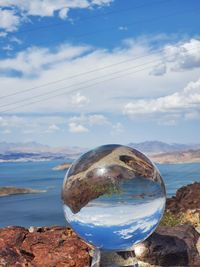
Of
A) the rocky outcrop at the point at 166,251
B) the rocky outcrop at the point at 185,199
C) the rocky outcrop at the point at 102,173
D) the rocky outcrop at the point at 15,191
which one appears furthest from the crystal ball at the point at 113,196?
the rocky outcrop at the point at 15,191

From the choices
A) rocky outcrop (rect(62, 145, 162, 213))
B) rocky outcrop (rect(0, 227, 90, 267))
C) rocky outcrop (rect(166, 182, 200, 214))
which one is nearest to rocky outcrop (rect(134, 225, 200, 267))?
rocky outcrop (rect(0, 227, 90, 267))

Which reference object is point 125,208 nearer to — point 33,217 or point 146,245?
point 146,245

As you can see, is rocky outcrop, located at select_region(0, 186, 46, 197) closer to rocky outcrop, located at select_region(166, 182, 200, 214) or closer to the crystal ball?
rocky outcrop, located at select_region(166, 182, 200, 214)

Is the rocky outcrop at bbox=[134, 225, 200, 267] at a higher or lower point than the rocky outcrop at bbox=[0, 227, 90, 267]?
lower

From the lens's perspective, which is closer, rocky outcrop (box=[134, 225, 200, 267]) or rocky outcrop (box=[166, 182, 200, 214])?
rocky outcrop (box=[134, 225, 200, 267])

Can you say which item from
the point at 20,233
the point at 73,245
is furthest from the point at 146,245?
the point at 20,233

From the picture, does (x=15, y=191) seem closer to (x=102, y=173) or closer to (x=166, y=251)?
(x=166, y=251)

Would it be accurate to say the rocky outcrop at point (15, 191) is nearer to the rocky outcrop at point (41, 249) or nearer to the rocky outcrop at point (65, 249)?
the rocky outcrop at point (65, 249)

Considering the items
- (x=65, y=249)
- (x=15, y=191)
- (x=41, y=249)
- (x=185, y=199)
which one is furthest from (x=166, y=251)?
(x=15, y=191)
